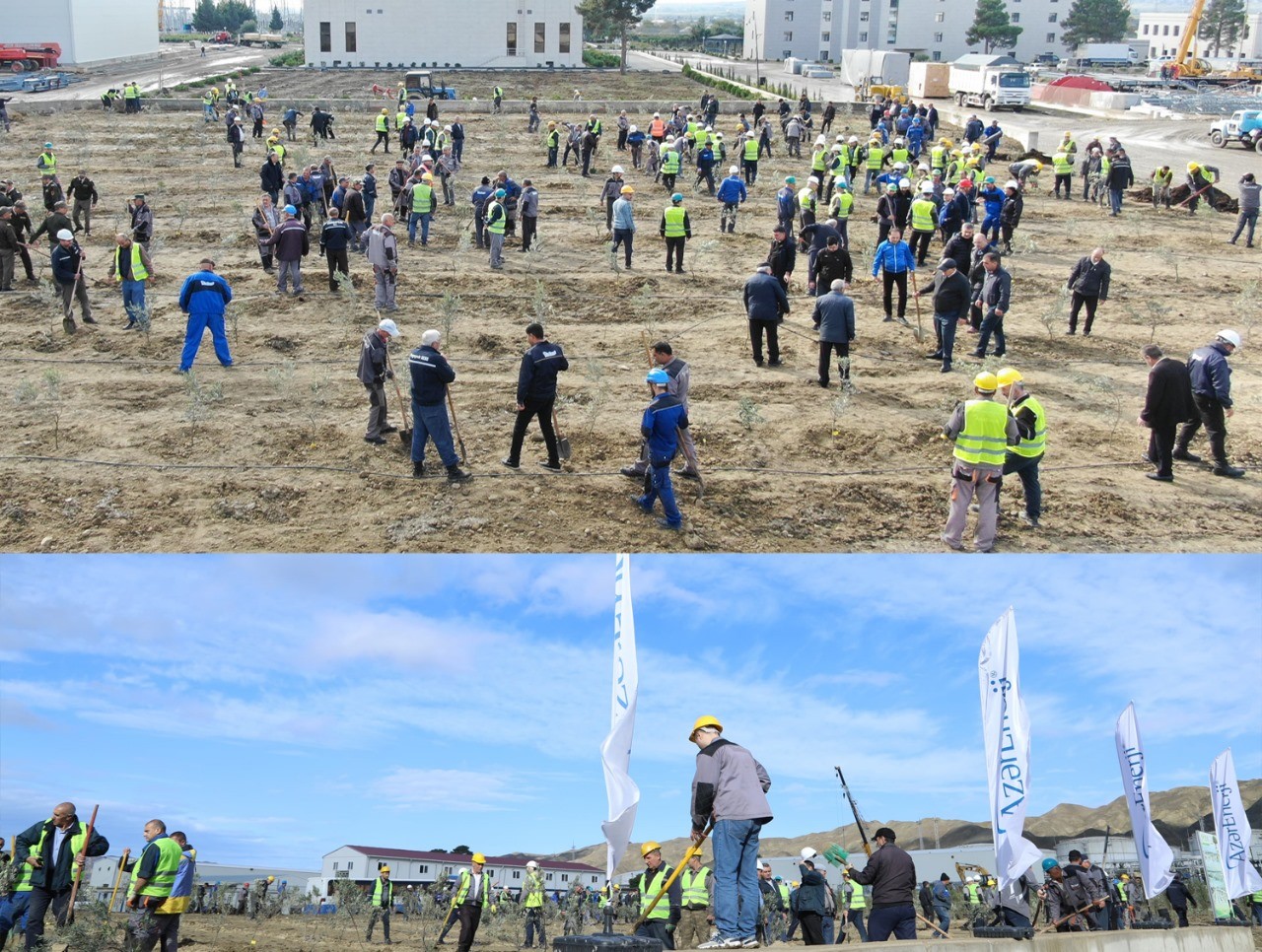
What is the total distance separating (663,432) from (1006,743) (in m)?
3.80

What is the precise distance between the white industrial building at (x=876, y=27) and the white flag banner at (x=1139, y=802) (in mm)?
115176

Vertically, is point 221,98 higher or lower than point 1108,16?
lower

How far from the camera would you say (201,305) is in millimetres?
14602

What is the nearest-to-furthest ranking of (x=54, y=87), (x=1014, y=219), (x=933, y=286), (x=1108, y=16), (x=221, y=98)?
(x=933, y=286), (x=1014, y=219), (x=221, y=98), (x=54, y=87), (x=1108, y=16)

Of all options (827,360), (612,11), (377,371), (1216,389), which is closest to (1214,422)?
(1216,389)

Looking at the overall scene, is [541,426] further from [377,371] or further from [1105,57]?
[1105,57]

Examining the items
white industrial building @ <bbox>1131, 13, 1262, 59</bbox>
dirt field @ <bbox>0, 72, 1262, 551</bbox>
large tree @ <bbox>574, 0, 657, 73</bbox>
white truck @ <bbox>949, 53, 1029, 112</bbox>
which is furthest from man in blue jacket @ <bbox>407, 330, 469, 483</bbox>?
white industrial building @ <bbox>1131, 13, 1262, 59</bbox>

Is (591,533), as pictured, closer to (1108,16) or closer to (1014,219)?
(1014,219)

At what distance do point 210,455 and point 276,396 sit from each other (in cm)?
190

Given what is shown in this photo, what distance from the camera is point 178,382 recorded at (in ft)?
→ 49.6

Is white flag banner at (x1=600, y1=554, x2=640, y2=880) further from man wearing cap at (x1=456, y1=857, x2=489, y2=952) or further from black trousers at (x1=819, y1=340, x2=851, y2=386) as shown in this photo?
black trousers at (x1=819, y1=340, x2=851, y2=386)

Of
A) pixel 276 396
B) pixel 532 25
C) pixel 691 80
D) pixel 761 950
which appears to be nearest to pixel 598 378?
pixel 276 396

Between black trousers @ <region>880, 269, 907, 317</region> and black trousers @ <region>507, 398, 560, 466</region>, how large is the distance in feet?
23.4

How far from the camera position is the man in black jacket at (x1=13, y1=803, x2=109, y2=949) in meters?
7.68
